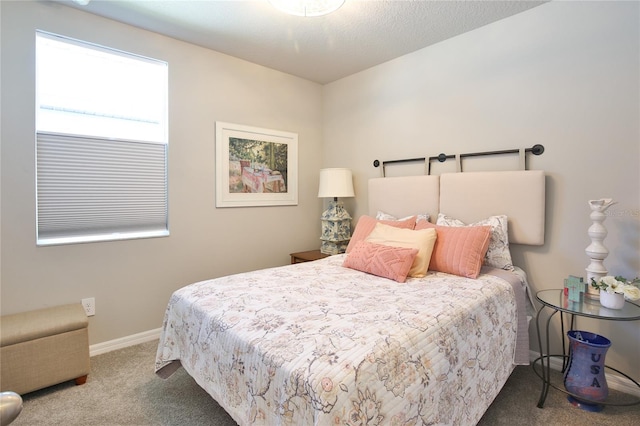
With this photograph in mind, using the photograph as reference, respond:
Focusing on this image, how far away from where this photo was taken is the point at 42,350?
6.26ft

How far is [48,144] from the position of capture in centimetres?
227

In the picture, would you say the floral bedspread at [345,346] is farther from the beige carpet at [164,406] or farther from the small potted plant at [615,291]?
the small potted plant at [615,291]

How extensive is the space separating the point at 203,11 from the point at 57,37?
1048 millimetres

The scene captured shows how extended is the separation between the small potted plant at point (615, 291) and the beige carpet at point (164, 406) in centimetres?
63

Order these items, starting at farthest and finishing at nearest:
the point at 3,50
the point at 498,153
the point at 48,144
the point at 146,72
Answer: the point at 146,72, the point at 498,153, the point at 48,144, the point at 3,50

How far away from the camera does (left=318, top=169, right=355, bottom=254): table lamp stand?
3.39m

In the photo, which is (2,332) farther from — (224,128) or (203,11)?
(203,11)

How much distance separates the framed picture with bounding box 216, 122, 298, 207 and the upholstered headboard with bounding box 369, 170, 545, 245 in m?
1.07

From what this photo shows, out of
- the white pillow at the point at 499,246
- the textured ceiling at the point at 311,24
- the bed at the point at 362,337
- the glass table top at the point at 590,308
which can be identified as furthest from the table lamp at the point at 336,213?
the glass table top at the point at 590,308

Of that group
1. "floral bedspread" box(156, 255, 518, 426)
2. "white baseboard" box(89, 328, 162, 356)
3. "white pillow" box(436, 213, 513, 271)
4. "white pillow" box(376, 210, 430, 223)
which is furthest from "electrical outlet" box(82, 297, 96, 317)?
"white pillow" box(436, 213, 513, 271)

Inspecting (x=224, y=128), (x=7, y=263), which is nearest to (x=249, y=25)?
(x=224, y=128)

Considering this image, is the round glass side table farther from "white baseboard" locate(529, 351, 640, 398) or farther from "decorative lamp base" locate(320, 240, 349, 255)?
"decorative lamp base" locate(320, 240, 349, 255)

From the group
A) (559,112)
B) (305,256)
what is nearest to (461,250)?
(559,112)

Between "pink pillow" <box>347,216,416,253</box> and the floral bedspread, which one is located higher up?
"pink pillow" <box>347,216,416,253</box>
